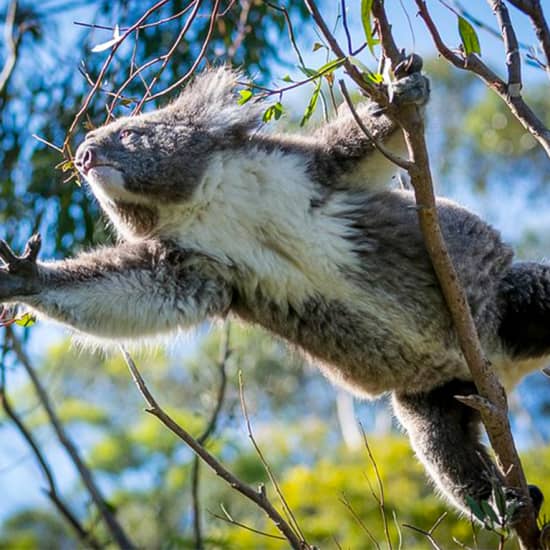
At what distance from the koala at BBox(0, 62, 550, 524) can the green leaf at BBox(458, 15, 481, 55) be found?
0.71 metres

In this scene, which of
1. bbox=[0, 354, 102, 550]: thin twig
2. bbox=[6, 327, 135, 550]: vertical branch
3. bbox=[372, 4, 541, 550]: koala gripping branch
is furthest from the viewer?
bbox=[6, 327, 135, 550]: vertical branch

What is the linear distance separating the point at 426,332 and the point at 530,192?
18.8m

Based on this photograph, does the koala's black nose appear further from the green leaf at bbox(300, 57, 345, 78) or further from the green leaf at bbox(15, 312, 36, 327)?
the green leaf at bbox(300, 57, 345, 78)

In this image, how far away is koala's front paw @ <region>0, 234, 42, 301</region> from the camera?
349cm

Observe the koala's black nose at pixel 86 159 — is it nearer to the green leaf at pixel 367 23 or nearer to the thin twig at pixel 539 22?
the green leaf at pixel 367 23

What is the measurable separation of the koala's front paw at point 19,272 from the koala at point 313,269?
0.05 m

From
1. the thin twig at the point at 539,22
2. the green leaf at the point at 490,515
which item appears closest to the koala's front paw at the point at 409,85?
the thin twig at the point at 539,22

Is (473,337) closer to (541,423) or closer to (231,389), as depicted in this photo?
(231,389)

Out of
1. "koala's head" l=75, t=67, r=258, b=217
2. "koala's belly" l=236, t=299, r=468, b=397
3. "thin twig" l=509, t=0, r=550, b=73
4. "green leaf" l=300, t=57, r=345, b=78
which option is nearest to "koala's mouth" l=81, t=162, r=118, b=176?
"koala's head" l=75, t=67, r=258, b=217

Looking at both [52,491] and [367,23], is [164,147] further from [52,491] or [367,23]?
[52,491]

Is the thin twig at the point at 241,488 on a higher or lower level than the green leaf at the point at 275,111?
lower

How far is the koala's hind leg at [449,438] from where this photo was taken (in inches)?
158

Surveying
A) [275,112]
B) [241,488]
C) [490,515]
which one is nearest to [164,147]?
[275,112]

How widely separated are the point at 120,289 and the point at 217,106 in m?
0.98
